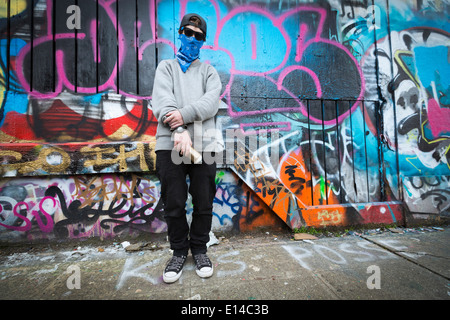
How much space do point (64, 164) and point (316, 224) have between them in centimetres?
310

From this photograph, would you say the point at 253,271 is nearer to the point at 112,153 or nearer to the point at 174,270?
the point at 174,270

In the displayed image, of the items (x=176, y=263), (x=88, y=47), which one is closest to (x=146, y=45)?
(x=88, y=47)

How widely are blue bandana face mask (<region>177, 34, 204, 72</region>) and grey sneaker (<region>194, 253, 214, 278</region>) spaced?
1.63 meters

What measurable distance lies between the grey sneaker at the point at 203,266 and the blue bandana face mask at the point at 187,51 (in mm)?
1631

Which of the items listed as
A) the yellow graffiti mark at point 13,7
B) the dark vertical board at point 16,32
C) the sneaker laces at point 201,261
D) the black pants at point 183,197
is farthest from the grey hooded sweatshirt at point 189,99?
the yellow graffiti mark at point 13,7

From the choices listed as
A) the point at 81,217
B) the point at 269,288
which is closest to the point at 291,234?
the point at 269,288

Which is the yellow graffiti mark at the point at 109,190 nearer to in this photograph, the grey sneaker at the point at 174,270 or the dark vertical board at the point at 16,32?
the grey sneaker at the point at 174,270

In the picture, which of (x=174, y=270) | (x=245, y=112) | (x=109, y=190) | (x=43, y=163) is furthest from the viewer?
(x=245, y=112)

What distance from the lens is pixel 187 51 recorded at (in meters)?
1.74

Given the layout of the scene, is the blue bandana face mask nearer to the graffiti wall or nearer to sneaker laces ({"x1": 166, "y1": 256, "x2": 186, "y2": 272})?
the graffiti wall

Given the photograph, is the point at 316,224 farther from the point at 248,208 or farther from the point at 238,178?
the point at 238,178

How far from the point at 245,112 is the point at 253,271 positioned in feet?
6.22

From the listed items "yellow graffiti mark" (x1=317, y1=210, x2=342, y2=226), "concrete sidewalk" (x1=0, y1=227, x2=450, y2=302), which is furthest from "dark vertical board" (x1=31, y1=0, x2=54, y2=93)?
"yellow graffiti mark" (x1=317, y1=210, x2=342, y2=226)

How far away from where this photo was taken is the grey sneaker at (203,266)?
1604 mm
